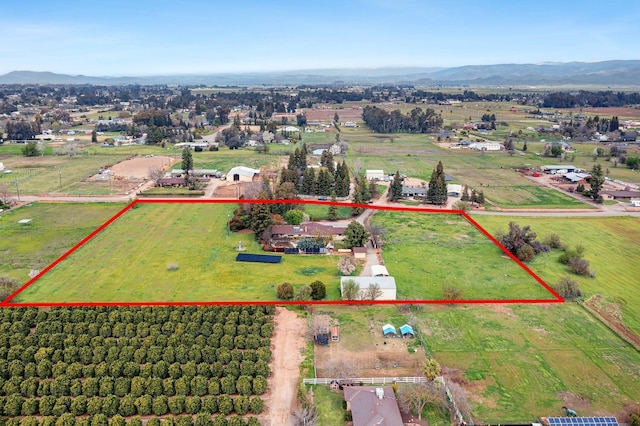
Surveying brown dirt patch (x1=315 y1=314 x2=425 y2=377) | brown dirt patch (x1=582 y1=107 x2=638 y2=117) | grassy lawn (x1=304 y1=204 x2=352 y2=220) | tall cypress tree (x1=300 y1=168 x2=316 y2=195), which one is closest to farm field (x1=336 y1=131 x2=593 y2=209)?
tall cypress tree (x1=300 y1=168 x2=316 y2=195)

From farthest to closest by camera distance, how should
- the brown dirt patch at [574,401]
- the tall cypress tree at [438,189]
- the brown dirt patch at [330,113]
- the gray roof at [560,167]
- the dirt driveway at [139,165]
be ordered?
the brown dirt patch at [330,113], the gray roof at [560,167], the dirt driveway at [139,165], the tall cypress tree at [438,189], the brown dirt patch at [574,401]

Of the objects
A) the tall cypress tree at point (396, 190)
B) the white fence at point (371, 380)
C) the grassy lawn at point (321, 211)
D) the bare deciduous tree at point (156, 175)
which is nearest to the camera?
the white fence at point (371, 380)

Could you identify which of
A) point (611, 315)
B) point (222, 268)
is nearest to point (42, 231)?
point (222, 268)

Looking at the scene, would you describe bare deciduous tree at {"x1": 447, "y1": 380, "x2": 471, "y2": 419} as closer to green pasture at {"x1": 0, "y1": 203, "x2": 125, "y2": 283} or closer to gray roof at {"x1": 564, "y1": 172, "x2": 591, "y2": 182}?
green pasture at {"x1": 0, "y1": 203, "x2": 125, "y2": 283}

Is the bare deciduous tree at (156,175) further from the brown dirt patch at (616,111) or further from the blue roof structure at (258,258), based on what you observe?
the brown dirt patch at (616,111)

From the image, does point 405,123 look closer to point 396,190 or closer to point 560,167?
point 560,167

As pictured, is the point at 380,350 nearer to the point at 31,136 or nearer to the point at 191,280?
the point at 191,280

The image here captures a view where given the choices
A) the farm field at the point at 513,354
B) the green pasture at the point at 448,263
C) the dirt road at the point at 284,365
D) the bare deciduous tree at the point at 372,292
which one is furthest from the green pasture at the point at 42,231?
the green pasture at the point at 448,263
